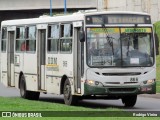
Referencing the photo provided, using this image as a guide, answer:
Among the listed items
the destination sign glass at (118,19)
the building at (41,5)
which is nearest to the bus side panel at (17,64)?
the destination sign glass at (118,19)

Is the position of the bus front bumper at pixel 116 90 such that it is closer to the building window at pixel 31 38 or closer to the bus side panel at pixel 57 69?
the bus side panel at pixel 57 69

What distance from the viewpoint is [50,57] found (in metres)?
24.4

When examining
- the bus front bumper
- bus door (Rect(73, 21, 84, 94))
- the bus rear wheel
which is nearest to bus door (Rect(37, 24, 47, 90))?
the bus rear wheel

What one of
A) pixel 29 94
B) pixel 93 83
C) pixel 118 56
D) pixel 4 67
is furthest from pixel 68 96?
pixel 4 67

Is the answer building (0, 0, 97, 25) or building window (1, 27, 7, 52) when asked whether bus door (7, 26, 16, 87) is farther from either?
building (0, 0, 97, 25)

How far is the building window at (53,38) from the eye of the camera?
23859mm

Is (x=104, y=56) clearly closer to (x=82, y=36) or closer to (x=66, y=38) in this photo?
(x=82, y=36)

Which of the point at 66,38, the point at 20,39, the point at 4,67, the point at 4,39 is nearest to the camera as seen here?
the point at 66,38

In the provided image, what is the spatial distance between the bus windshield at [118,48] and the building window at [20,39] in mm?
5326

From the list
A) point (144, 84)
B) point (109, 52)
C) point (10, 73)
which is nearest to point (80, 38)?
point (109, 52)

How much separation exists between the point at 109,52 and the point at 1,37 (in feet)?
27.6

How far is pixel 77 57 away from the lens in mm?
22344

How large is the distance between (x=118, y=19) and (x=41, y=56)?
3.90 meters

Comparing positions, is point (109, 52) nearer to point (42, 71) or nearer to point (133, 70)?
point (133, 70)
